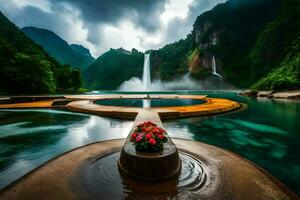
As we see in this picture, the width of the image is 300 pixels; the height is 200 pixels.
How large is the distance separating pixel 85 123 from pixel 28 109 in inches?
420

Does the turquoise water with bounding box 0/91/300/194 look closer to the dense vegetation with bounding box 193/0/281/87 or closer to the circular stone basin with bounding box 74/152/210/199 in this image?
the circular stone basin with bounding box 74/152/210/199

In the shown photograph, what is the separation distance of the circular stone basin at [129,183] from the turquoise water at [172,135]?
2.67 metres

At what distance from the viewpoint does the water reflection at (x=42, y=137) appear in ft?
23.7

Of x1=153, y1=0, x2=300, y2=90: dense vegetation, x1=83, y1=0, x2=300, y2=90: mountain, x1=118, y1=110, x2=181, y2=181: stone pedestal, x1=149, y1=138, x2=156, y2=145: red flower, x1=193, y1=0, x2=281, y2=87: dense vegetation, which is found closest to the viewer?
x1=118, y1=110, x2=181, y2=181: stone pedestal

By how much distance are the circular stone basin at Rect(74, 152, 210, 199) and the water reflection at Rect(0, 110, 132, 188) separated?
8.85ft

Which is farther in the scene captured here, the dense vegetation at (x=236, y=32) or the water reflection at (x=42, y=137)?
the dense vegetation at (x=236, y=32)

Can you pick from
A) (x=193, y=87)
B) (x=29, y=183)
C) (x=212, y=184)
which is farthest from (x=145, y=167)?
(x=193, y=87)

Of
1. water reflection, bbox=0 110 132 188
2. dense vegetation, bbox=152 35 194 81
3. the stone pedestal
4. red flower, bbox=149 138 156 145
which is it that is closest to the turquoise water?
water reflection, bbox=0 110 132 188

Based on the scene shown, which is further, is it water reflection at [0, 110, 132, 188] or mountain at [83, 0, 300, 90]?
mountain at [83, 0, 300, 90]

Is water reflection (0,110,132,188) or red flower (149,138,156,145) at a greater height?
red flower (149,138,156,145)

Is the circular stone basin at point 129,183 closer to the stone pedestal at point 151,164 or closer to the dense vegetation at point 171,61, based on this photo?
the stone pedestal at point 151,164

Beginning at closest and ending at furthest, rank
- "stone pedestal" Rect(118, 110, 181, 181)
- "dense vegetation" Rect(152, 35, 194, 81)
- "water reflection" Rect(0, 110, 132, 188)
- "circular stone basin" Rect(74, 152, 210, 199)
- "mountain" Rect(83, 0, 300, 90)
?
1. "circular stone basin" Rect(74, 152, 210, 199)
2. "stone pedestal" Rect(118, 110, 181, 181)
3. "water reflection" Rect(0, 110, 132, 188)
4. "mountain" Rect(83, 0, 300, 90)
5. "dense vegetation" Rect(152, 35, 194, 81)

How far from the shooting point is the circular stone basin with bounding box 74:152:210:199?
4.26m

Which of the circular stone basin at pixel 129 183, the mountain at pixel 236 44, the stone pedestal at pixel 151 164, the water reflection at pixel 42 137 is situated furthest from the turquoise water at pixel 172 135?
the mountain at pixel 236 44
